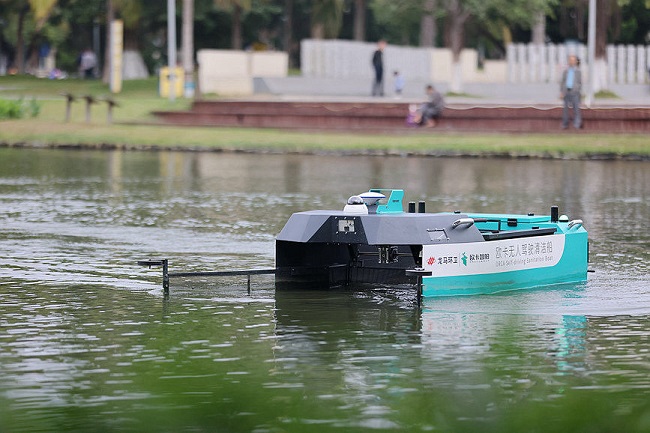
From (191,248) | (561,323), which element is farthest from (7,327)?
(191,248)

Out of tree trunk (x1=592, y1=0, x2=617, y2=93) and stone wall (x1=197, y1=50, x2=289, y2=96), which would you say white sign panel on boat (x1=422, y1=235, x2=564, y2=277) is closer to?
tree trunk (x1=592, y1=0, x2=617, y2=93)

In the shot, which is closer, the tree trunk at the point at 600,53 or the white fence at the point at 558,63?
the tree trunk at the point at 600,53

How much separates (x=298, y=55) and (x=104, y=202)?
61.3 m

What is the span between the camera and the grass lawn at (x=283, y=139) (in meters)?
34.5

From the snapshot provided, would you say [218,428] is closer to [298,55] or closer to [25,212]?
[25,212]

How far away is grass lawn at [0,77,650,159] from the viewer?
3447cm

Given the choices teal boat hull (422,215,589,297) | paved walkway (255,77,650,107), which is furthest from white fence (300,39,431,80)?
teal boat hull (422,215,589,297)

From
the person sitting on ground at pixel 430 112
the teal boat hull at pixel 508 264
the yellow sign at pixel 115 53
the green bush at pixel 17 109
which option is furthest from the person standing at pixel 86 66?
the teal boat hull at pixel 508 264

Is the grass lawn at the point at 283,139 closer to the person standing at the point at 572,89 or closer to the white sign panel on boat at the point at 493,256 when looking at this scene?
the person standing at the point at 572,89

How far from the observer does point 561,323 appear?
11711 millimetres

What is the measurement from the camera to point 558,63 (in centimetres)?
5238

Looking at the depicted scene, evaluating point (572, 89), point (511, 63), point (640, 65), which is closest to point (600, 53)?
point (640, 65)

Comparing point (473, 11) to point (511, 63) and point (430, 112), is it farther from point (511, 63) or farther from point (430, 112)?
point (430, 112)

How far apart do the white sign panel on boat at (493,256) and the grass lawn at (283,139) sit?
20.1 meters
